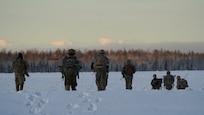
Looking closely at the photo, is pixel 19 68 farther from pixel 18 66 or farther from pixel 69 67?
pixel 69 67

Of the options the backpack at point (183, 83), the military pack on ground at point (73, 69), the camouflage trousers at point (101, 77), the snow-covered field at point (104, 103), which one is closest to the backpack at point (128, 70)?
the backpack at point (183, 83)

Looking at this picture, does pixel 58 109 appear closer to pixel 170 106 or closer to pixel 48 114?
pixel 48 114

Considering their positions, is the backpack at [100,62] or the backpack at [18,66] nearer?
the backpack at [100,62]

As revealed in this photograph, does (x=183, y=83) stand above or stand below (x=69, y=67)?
below

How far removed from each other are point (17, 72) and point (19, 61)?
0.44 meters

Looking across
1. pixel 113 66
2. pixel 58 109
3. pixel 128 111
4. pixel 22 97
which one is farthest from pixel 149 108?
pixel 113 66

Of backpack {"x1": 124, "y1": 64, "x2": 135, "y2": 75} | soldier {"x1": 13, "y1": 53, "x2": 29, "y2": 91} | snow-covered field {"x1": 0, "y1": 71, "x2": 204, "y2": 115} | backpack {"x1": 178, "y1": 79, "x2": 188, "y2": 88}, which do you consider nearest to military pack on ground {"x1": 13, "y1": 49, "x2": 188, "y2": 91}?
soldier {"x1": 13, "y1": 53, "x2": 29, "y2": 91}

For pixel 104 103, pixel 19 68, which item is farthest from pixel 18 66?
pixel 104 103

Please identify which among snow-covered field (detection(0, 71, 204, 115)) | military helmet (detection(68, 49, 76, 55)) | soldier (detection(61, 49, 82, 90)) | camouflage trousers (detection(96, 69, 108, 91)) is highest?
military helmet (detection(68, 49, 76, 55))

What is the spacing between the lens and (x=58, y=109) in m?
10.4

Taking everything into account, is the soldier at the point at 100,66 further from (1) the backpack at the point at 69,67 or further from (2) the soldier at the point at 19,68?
(2) the soldier at the point at 19,68

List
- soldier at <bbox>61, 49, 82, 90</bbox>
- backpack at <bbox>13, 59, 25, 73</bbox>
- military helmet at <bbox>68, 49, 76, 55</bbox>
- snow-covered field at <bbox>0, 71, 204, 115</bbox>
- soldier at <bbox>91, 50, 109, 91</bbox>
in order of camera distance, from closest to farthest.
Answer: snow-covered field at <bbox>0, 71, 204, 115</bbox>, military helmet at <bbox>68, 49, 76, 55</bbox>, soldier at <bbox>61, 49, 82, 90</bbox>, soldier at <bbox>91, 50, 109, 91</bbox>, backpack at <bbox>13, 59, 25, 73</bbox>

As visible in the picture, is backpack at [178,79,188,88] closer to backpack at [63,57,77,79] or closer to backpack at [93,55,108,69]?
backpack at [93,55,108,69]

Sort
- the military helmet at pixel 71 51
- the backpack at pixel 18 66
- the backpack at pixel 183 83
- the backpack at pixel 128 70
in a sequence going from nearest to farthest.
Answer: the military helmet at pixel 71 51
the backpack at pixel 18 66
the backpack at pixel 128 70
the backpack at pixel 183 83
